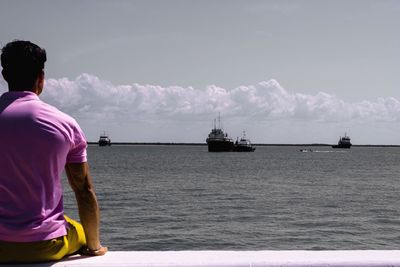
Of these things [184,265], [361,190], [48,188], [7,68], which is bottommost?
[361,190]

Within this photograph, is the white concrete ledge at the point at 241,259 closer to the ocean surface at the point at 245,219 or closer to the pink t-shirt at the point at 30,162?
the pink t-shirt at the point at 30,162

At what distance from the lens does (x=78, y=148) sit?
2.57m

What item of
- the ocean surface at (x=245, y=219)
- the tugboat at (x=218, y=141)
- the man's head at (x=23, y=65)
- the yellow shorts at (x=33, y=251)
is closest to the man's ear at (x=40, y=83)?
the man's head at (x=23, y=65)

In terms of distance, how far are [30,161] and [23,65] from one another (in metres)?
0.47

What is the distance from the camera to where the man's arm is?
264 cm

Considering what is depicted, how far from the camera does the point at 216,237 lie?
1973 centimetres

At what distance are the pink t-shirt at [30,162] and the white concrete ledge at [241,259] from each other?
7.4 inches

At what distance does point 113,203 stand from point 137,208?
3.15 metres

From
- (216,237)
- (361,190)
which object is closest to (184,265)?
(216,237)

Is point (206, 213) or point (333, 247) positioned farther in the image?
point (206, 213)

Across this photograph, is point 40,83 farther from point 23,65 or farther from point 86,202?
point 86,202

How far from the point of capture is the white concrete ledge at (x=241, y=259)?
94.3 inches

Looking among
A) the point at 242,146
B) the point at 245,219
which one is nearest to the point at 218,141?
the point at 242,146

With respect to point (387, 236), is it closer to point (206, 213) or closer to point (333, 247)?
point (333, 247)
